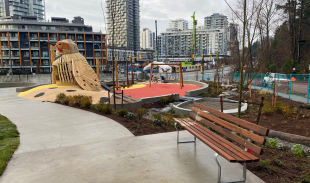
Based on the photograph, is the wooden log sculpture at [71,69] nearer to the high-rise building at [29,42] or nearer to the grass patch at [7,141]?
the grass patch at [7,141]

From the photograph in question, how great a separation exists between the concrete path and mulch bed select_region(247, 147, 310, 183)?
8.7 inches

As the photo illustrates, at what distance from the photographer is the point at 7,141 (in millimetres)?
5395

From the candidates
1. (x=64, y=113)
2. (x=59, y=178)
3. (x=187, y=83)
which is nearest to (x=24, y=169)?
(x=59, y=178)

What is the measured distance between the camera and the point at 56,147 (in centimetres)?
515

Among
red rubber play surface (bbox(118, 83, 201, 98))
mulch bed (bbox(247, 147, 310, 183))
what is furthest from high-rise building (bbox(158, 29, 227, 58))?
mulch bed (bbox(247, 147, 310, 183))

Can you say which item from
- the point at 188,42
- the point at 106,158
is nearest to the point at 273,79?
the point at 106,158

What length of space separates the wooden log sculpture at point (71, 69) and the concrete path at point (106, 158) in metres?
8.04

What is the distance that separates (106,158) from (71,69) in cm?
1238

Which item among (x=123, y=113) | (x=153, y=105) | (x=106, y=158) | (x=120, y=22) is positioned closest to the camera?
(x=106, y=158)

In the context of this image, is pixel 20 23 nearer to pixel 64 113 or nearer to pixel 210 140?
pixel 64 113

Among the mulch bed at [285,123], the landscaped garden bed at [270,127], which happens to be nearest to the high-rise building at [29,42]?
the landscaped garden bed at [270,127]

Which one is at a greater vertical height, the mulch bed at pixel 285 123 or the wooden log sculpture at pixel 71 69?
the wooden log sculpture at pixel 71 69

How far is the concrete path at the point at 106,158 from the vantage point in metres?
3.66

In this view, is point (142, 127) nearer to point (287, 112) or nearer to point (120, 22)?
point (287, 112)
